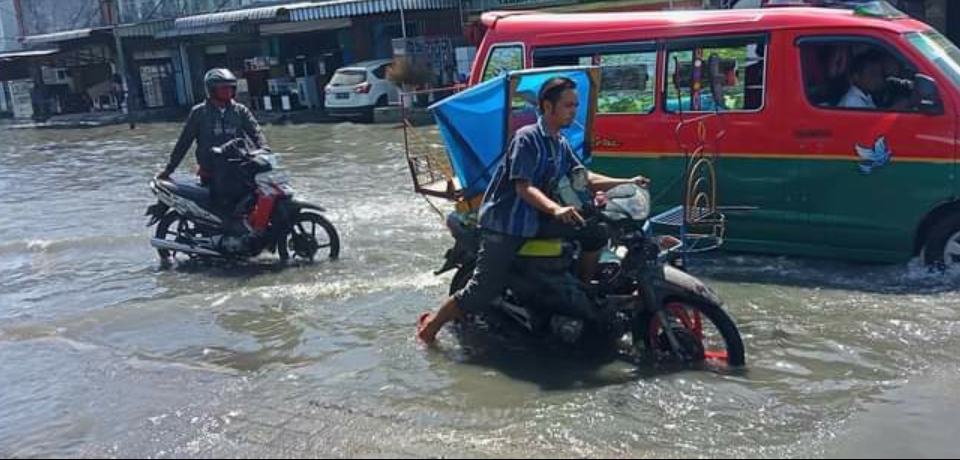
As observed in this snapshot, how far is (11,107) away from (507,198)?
47772mm

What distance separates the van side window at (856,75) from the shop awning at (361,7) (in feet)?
73.4

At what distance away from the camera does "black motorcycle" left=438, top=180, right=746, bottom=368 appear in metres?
5.44

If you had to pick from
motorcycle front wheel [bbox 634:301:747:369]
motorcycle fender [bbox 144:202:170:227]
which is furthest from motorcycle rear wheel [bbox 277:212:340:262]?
motorcycle front wheel [bbox 634:301:747:369]

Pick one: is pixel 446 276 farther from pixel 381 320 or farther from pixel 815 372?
pixel 815 372

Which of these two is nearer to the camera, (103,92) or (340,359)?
(340,359)

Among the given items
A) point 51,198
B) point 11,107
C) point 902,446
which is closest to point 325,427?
point 902,446

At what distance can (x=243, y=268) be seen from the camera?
30.3ft

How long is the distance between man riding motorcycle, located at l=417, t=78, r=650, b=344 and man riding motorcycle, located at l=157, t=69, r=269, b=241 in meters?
3.97

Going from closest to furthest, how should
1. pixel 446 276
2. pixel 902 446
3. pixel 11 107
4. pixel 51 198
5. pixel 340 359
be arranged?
1. pixel 902 446
2. pixel 340 359
3. pixel 446 276
4. pixel 51 198
5. pixel 11 107

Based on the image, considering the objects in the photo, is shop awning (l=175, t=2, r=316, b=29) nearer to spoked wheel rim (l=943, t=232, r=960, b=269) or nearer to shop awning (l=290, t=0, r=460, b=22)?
shop awning (l=290, t=0, r=460, b=22)

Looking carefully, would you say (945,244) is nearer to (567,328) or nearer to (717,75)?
(717,75)

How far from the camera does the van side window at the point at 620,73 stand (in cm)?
820

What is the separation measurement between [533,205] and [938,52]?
4006mm

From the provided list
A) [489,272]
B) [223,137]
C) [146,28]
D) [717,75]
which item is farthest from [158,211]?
[146,28]
